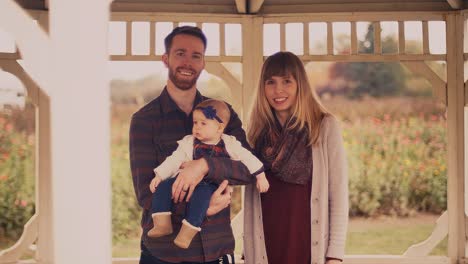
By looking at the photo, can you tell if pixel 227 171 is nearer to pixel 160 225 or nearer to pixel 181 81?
pixel 160 225

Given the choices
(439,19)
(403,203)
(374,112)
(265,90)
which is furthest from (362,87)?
(265,90)

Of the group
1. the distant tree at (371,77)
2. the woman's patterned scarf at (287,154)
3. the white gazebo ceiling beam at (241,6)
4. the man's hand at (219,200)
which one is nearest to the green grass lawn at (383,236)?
the distant tree at (371,77)

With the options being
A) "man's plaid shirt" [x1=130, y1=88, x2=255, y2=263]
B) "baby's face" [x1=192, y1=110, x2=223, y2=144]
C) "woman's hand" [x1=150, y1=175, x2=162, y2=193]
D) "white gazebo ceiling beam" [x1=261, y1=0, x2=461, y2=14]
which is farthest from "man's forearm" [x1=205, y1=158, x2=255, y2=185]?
"white gazebo ceiling beam" [x1=261, y1=0, x2=461, y2=14]

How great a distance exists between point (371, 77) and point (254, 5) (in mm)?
8440

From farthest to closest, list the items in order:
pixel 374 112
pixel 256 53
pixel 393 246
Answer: pixel 374 112 → pixel 393 246 → pixel 256 53

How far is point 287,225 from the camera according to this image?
3613 mm

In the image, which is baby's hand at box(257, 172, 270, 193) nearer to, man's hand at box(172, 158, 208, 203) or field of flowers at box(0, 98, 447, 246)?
man's hand at box(172, 158, 208, 203)

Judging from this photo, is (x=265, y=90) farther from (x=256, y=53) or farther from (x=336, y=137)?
(x=256, y=53)

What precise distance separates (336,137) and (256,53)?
9.45ft

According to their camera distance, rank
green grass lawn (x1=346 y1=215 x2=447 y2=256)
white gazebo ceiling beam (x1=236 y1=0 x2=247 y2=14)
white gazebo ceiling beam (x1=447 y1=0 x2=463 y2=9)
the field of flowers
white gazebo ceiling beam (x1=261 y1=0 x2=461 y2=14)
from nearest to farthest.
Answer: white gazebo ceiling beam (x1=236 y1=0 x2=247 y2=14) → white gazebo ceiling beam (x1=447 y1=0 x2=463 y2=9) → white gazebo ceiling beam (x1=261 y1=0 x2=461 y2=14) → the field of flowers → green grass lawn (x1=346 y1=215 x2=447 y2=256)

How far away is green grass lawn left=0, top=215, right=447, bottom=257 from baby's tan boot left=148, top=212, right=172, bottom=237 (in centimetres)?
745

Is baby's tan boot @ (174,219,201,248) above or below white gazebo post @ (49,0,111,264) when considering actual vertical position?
below

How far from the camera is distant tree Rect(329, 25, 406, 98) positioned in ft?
45.2

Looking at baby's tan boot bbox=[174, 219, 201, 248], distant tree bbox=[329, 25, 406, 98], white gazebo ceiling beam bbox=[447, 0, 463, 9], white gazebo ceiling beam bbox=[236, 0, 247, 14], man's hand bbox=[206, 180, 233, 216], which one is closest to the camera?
baby's tan boot bbox=[174, 219, 201, 248]
